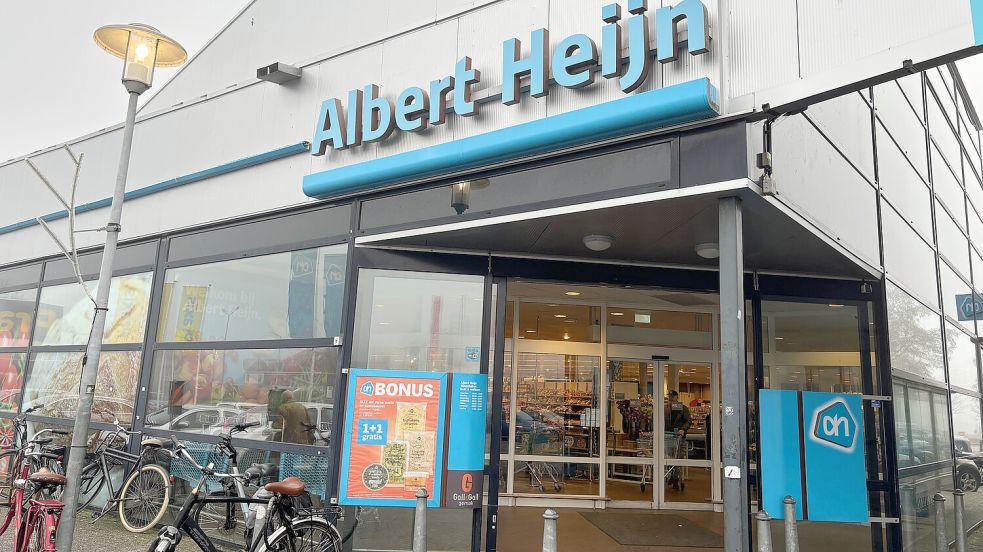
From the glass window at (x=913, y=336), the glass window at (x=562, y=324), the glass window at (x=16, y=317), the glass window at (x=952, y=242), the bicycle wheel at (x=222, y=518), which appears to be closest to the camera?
the bicycle wheel at (x=222, y=518)

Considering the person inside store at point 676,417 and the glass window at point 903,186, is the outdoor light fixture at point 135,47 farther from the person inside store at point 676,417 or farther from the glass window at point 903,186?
the person inside store at point 676,417

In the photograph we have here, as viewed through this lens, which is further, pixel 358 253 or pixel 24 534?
pixel 358 253

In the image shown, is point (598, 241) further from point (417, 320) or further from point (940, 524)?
point (940, 524)

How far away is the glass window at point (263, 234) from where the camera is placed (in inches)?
299

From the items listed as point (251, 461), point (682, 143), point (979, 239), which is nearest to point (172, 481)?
point (251, 461)

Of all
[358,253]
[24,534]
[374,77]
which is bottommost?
[24,534]

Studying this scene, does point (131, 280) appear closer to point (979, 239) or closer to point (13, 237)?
point (13, 237)

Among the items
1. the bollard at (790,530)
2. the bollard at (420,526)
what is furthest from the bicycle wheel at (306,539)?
the bollard at (790,530)

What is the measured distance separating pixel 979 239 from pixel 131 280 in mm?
15957

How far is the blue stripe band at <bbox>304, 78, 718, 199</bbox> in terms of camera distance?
5.12 m

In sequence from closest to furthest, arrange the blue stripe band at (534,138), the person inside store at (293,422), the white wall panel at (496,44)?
1. the blue stripe band at (534,138)
2. the white wall panel at (496,44)
3. the person inside store at (293,422)

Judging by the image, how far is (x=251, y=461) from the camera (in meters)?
7.65

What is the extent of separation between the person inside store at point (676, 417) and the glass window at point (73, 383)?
7.70 meters

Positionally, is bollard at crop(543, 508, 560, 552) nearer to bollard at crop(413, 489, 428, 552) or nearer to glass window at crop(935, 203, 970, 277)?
bollard at crop(413, 489, 428, 552)
